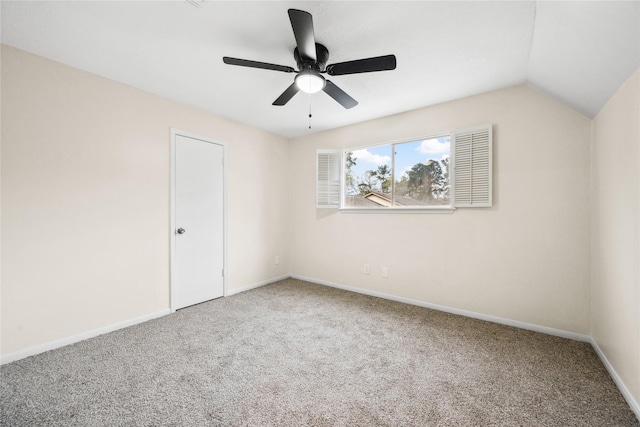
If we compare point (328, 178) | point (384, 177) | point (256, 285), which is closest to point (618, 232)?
point (384, 177)

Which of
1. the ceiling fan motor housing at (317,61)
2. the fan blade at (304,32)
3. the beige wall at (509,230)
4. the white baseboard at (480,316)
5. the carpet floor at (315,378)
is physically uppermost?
the ceiling fan motor housing at (317,61)

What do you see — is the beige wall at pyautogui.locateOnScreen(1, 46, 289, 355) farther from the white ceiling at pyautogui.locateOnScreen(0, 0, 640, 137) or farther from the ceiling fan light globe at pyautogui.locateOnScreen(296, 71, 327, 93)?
the ceiling fan light globe at pyautogui.locateOnScreen(296, 71, 327, 93)

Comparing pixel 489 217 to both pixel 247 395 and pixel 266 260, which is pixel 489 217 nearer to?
pixel 247 395

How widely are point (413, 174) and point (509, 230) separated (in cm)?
124

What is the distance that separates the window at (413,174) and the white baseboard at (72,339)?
8.74 ft

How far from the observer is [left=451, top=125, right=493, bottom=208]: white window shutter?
8.94 ft

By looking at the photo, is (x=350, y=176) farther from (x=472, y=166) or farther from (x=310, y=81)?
(x=310, y=81)

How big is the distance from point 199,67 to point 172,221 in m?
1.74

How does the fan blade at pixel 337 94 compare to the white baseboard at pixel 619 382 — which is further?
the fan blade at pixel 337 94

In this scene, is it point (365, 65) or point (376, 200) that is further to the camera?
point (376, 200)

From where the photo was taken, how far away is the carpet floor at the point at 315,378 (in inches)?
58.9

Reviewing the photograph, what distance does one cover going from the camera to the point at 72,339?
2.30 metres

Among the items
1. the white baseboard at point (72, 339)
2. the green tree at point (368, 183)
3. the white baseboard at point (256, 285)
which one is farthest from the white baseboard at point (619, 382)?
the white baseboard at point (72, 339)

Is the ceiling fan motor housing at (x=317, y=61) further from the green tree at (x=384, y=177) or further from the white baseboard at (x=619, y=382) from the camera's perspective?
the white baseboard at (x=619, y=382)
